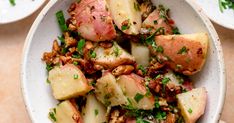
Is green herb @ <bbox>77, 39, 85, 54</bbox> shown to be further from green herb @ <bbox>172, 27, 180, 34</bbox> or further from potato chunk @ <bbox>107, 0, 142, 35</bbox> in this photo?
green herb @ <bbox>172, 27, 180, 34</bbox>

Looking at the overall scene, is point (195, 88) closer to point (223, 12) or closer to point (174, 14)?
point (174, 14)

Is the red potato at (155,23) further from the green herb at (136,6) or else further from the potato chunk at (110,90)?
the potato chunk at (110,90)

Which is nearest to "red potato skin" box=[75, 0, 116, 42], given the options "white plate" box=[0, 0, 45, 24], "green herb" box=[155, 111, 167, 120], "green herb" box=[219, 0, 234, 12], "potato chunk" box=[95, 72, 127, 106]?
"potato chunk" box=[95, 72, 127, 106]

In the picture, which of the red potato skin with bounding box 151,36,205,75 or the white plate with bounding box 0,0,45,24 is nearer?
the red potato skin with bounding box 151,36,205,75

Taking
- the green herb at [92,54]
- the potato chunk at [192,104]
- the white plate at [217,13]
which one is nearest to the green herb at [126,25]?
the green herb at [92,54]

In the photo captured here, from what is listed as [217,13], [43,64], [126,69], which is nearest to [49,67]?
[43,64]

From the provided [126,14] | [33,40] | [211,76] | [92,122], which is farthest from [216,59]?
[33,40]
